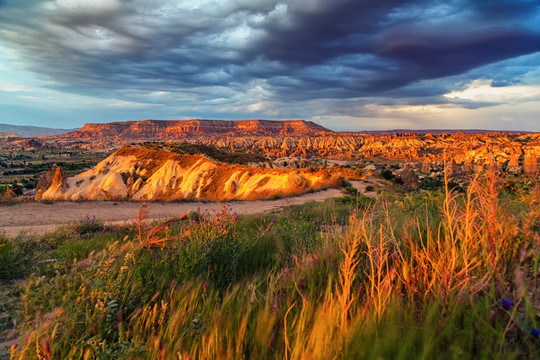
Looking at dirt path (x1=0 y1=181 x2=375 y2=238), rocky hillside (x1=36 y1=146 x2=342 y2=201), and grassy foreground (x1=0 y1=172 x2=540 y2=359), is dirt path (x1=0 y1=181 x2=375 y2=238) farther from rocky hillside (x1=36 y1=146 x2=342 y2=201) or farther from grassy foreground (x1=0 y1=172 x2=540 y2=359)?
grassy foreground (x1=0 y1=172 x2=540 y2=359)

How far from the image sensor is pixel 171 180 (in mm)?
40312

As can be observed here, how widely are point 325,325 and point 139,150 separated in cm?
5251

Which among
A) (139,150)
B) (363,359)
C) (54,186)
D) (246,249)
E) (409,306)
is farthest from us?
(139,150)

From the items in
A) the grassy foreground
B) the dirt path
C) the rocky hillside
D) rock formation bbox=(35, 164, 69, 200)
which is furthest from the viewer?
rock formation bbox=(35, 164, 69, 200)

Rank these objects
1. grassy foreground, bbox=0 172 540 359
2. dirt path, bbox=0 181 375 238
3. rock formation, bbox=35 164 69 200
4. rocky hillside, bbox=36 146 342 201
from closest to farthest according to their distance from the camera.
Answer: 1. grassy foreground, bbox=0 172 540 359
2. dirt path, bbox=0 181 375 238
3. rocky hillside, bbox=36 146 342 201
4. rock formation, bbox=35 164 69 200

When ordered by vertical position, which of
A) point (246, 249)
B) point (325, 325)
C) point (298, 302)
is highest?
point (325, 325)

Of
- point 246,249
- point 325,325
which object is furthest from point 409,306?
point 246,249

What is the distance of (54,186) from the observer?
3919 centimetres

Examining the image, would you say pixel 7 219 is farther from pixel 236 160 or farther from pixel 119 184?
pixel 236 160

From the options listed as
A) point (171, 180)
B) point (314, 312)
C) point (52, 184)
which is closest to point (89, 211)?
point (171, 180)

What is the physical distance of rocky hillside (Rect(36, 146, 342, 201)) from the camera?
31.8 metres

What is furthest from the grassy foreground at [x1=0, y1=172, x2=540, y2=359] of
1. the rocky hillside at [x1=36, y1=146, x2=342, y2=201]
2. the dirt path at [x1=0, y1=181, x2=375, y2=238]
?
the rocky hillside at [x1=36, y1=146, x2=342, y2=201]

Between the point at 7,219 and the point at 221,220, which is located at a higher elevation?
the point at 221,220

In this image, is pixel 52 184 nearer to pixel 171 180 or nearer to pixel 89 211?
pixel 171 180
